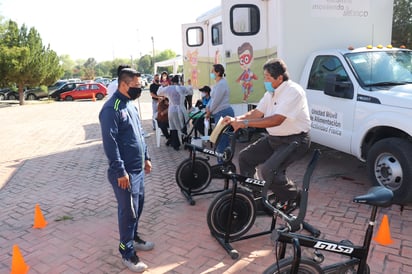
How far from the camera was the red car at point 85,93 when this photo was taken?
98.8 ft

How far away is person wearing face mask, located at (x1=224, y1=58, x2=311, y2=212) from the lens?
11.2 feet

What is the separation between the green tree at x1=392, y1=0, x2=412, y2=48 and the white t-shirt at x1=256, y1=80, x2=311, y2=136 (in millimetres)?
14608

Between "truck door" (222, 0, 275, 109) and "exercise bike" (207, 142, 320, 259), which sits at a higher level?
"truck door" (222, 0, 275, 109)

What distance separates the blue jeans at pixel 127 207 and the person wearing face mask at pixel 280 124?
1095 mm

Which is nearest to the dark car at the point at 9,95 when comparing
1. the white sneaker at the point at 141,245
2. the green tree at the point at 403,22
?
the green tree at the point at 403,22

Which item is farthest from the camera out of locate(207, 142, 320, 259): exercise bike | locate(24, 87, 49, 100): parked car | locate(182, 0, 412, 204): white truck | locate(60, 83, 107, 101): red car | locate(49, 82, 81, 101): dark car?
locate(24, 87, 49, 100): parked car

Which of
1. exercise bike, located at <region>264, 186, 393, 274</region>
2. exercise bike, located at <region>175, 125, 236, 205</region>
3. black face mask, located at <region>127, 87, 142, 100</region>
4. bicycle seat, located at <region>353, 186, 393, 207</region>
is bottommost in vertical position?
exercise bike, located at <region>175, 125, 236, 205</region>

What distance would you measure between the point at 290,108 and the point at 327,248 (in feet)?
4.67

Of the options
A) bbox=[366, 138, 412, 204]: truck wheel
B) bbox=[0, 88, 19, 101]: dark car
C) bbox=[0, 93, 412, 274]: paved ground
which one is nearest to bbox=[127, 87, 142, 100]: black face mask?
bbox=[0, 93, 412, 274]: paved ground

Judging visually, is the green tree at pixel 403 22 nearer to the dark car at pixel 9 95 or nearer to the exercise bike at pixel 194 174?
the exercise bike at pixel 194 174

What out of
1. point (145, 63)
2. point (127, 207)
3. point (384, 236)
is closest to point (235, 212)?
point (127, 207)

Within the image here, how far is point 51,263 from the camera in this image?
12.3ft

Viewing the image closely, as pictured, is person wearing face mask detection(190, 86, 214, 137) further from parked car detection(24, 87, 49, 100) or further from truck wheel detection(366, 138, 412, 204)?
parked car detection(24, 87, 49, 100)

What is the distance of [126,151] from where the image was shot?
129 inches
